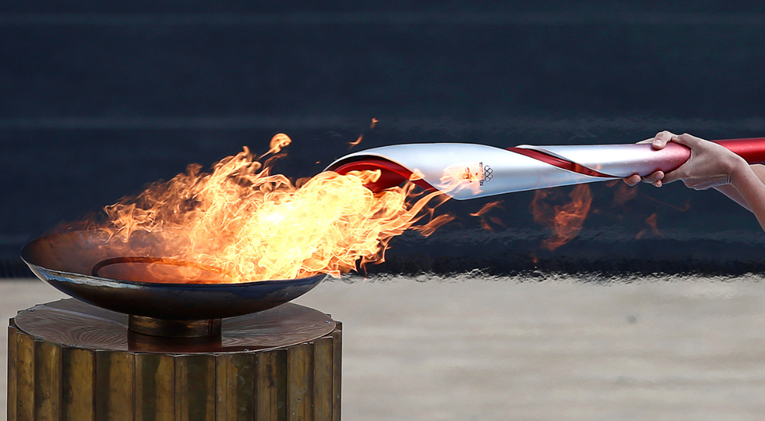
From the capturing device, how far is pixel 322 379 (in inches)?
38.3

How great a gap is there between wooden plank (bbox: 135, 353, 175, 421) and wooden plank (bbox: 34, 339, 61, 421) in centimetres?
11

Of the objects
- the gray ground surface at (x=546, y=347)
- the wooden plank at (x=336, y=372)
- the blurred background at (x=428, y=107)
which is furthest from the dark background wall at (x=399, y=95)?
the wooden plank at (x=336, y=372)

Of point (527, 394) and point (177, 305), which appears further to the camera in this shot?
point (527, 394)

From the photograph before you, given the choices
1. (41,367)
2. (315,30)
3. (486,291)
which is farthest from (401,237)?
(41,367)

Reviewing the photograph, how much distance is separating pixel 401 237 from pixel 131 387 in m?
1.91

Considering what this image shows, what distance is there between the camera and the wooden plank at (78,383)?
879 mm

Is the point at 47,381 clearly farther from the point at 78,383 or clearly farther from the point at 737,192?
the point at 737,192

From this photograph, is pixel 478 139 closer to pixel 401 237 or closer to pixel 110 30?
pixel 401 237

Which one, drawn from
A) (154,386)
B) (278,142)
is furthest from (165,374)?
(278,142)

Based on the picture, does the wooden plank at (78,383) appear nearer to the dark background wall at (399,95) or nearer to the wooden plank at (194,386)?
the wooden plank at (194,386)

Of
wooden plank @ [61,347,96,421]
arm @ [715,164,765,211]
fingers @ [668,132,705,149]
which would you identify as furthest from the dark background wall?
wooden plank @ [61,347,96,421]

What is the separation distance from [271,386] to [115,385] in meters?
0.19

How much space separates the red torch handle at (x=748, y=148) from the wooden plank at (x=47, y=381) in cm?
106

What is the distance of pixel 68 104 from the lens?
264 centimetres
